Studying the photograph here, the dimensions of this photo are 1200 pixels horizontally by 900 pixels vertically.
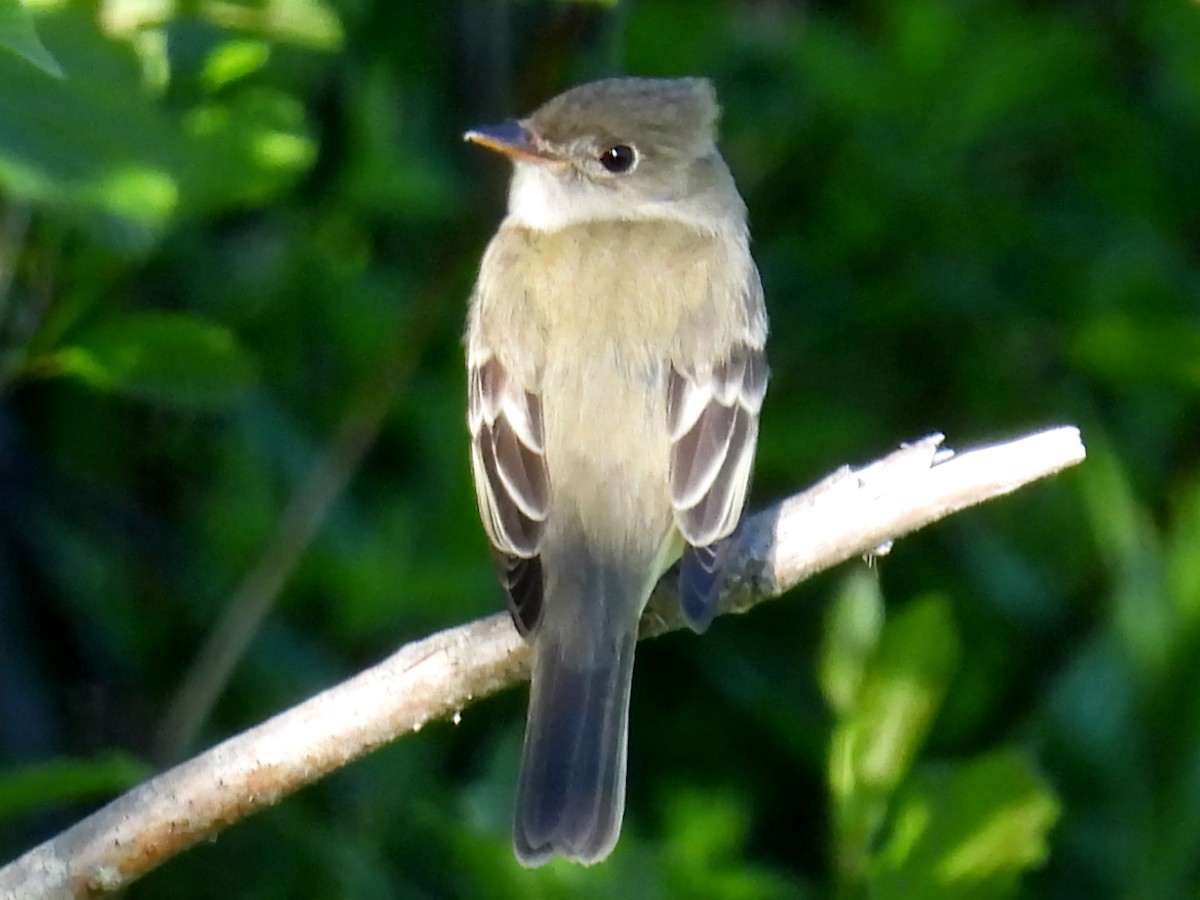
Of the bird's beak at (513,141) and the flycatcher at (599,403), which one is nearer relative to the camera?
the flycatcher at (599,403)

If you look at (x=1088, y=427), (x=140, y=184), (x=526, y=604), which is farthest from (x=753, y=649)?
(x=140, y=184)

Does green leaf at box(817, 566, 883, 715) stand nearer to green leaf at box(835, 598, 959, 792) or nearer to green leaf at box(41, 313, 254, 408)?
green leaf at box(835, 598, 959, 792)

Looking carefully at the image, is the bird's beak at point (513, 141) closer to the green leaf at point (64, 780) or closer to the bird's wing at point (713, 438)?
the bird's wing at point (713, 438)

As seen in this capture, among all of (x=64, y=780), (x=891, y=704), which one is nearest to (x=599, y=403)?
(x=891, y=704)

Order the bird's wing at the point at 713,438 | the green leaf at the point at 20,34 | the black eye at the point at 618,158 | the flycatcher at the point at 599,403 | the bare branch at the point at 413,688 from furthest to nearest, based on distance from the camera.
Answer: the black eye at the point at 618,158 → the bird's wing at the point at 713,438 → the flycatcher at the point at 599,403 → the bare branch at the point at 413,688 → the green leaf at the point at 20,34

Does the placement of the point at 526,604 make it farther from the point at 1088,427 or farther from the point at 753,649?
the point at 1088,427

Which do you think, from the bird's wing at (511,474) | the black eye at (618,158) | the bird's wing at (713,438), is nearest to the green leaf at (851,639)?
the bird's wing at (713,438)

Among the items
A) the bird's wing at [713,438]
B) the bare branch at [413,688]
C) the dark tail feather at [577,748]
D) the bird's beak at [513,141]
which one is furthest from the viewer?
the bird's beak at [513,141]
